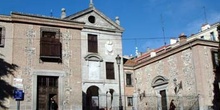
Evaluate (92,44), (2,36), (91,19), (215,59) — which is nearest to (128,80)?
(92,44)

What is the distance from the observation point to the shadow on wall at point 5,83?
20.1 m

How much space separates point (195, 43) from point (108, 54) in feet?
30.7

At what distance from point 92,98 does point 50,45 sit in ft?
39.3

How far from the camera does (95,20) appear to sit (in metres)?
33.4

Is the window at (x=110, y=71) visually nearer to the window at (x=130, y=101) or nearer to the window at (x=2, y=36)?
the window at (x=130, y=101)

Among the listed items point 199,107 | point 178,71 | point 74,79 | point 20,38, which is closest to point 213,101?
point 199,107

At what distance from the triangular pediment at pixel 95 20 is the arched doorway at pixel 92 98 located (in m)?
6.51

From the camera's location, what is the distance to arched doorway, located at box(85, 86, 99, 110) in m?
31.5

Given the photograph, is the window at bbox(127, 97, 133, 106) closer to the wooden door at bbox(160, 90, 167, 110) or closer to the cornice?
the wooden door at bbox(160, 90, 167, 110)

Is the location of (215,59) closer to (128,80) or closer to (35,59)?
(128,80)

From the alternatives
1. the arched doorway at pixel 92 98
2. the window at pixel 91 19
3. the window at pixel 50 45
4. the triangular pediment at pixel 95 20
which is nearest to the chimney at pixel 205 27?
the triangular pediment at pixel 95 20

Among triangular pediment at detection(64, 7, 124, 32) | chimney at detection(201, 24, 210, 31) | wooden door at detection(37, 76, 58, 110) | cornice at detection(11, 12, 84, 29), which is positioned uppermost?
chimney at detection(201, 24, 210, 31)

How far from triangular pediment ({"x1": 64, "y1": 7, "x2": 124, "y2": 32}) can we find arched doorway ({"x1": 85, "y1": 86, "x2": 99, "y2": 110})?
651cm

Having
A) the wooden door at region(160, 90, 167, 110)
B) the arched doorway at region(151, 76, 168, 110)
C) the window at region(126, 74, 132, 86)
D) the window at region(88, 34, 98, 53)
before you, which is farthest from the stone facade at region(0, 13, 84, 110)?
the window at region(126, 74, 132, 86)
